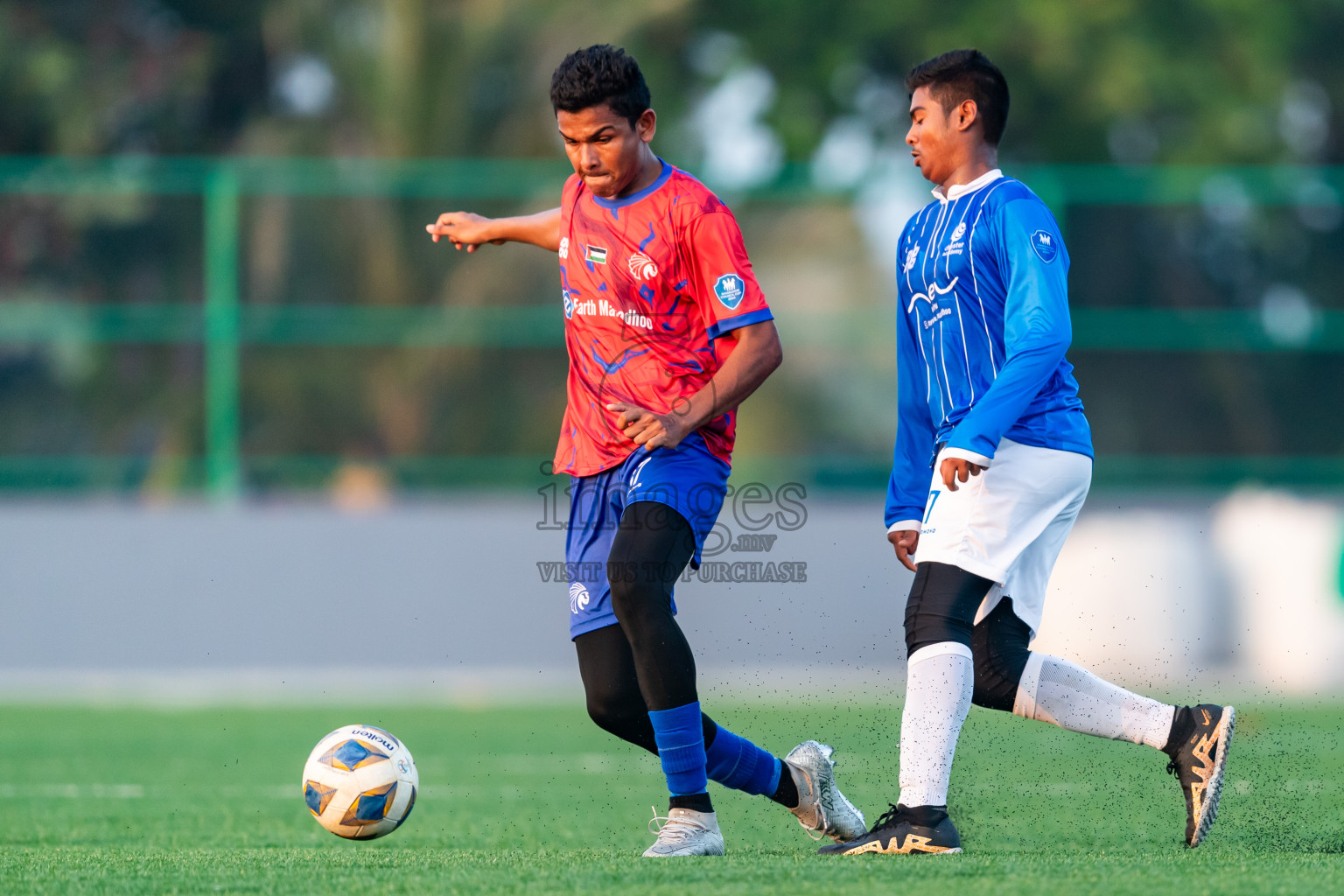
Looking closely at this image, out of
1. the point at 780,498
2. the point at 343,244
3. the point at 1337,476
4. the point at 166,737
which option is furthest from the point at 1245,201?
the point at 166,737

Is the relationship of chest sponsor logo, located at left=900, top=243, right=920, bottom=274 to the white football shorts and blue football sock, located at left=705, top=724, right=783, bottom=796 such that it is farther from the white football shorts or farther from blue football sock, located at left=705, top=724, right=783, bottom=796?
blue football sock, located at left=705, top=724, right=783, bottom=796

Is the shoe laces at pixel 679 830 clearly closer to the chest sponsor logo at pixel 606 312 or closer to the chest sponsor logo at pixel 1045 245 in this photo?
the chest sponsor logo at pixel 606 312

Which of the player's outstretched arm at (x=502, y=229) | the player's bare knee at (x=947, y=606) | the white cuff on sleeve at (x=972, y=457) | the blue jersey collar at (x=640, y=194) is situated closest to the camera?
the white cuff on sleeve at (x=972, y=457)

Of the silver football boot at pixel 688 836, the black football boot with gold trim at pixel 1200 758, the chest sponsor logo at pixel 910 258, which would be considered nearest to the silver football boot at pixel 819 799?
the silver football boot at pixel 688 836

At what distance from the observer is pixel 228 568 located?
11.5 metres

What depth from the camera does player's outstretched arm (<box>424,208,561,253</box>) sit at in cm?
496

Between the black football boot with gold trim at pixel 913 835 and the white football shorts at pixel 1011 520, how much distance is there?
0.54 meters

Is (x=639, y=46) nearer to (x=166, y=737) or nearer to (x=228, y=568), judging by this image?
(x=228, y=568)

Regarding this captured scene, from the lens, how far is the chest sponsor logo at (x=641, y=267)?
4500 millimetres

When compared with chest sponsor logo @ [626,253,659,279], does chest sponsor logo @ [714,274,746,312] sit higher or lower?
lower

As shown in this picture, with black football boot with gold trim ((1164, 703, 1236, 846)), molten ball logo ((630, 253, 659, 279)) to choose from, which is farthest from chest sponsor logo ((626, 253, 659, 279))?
black football boot with gold trim ((1164, 703, 1236, 846))

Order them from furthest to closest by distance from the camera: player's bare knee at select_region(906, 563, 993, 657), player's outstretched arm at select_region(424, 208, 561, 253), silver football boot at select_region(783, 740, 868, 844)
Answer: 1. player's outstretched arm at select_region(424, 208, 561, 253)
2. silver football boot at select_region(783, 740, 868, 844)
3. player's bare knee at select_region(906, 563, 993, 657)

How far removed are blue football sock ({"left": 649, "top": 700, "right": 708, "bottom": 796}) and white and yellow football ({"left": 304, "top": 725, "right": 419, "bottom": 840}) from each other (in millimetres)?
832

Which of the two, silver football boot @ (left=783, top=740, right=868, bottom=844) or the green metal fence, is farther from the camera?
the green metal fence
